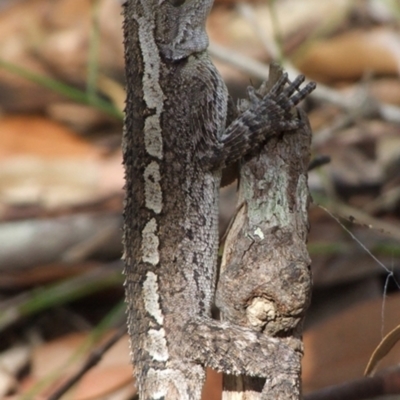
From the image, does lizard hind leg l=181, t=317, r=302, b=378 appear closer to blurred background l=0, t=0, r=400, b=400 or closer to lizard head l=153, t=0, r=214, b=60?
blurred background l=0, t=0, r=400, b=400

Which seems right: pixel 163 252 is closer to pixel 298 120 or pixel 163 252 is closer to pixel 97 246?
pixel 298 120

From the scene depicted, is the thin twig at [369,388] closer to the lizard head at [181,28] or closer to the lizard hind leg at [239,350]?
the lizard hind leg at [239,350]

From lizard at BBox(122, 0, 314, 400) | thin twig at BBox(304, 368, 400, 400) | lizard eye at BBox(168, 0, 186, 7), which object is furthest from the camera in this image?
lizard eye at BBox(168, 0, 186, 7)

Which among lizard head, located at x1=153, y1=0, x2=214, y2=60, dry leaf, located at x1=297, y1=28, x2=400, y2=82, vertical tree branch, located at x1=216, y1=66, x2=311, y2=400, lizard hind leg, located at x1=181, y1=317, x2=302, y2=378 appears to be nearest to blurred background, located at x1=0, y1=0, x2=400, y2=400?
dry leaf, located at x1=297, y1=28, x2=400, y2=82

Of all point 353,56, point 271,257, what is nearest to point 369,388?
point 271,257

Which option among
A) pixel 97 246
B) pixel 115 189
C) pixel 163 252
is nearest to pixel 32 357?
pixel 97 246

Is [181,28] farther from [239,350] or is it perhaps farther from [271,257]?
[239,350]
